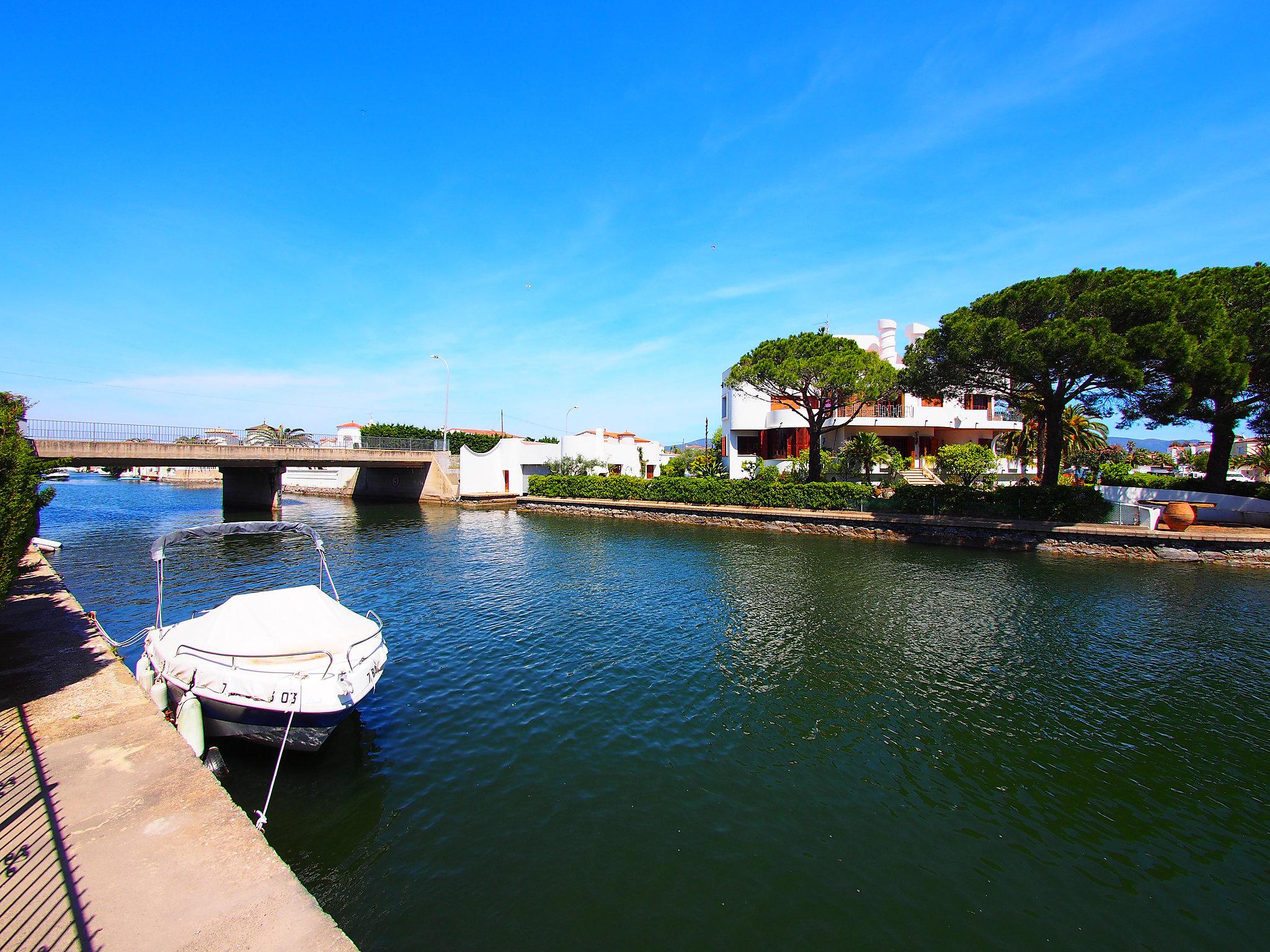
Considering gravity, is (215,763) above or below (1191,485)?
below

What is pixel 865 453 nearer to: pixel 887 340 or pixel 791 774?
pixel 887 340

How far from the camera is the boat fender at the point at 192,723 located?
8.34 m

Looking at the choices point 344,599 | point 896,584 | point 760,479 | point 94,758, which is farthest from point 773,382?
point 94,758

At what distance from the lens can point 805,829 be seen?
24.8ft

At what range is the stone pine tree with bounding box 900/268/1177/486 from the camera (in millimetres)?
24422

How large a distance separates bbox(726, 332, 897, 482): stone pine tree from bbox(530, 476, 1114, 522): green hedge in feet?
8.00

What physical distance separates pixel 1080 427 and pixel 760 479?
2924 centimetres

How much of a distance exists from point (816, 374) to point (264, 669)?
1295 inches

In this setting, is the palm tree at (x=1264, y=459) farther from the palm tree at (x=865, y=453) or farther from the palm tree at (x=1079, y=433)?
the palm tree at (x=865, y=453)

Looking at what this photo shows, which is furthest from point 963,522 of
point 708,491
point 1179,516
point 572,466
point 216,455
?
point 216,455

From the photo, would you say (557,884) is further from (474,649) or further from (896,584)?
(896,584)

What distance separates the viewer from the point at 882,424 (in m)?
42.8

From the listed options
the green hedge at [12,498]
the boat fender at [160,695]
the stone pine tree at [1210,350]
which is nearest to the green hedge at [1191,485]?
the stone pine tree at [1210,350]

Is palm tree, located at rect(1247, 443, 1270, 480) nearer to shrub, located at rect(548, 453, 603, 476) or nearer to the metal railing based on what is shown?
shrub, located at rect(548, 453, 603, 476)
